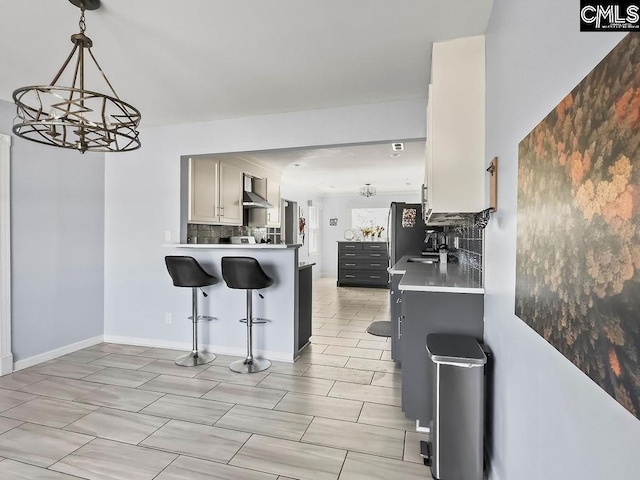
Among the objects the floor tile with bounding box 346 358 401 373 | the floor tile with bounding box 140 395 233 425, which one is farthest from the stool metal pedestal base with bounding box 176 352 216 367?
the floor tile with bounding box 346 358 401 373

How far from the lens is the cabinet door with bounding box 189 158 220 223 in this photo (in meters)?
3.97

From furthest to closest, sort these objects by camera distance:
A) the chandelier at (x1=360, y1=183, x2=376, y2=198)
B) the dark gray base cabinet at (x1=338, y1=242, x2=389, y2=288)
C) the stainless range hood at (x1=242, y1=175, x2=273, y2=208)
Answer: the dark gray base cabinet at (x1=338, y1=242, x2=389, y2=288) → the chandelier at (x1=360, y1=183, x2=376, y2=198) → the stainless range hood at (x1=242, y1=175, x2=273, y2=208)

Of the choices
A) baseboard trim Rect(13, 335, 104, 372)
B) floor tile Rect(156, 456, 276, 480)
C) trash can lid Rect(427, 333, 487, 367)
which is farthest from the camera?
baseboard trim Rect(13, 335, 104, 372)

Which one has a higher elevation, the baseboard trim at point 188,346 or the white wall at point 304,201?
the white wall at point 304,201

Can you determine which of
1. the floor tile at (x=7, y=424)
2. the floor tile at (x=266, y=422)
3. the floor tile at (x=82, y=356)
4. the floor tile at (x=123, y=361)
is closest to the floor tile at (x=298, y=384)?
the floor tile at (x=266, y=422)

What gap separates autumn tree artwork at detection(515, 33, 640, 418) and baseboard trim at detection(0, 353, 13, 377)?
4.01 metres

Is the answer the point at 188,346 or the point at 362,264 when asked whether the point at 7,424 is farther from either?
the point at 362,264

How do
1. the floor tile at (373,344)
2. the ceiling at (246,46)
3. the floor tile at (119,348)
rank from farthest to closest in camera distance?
the floor tile at (373,344), the floor tile at (119,348), the ceiling at (246,46)

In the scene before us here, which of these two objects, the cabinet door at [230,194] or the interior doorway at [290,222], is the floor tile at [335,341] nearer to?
the cabinet door at [230,194]

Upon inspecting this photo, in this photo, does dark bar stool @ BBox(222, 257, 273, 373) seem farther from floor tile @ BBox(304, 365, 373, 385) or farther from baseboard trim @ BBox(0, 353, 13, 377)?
baseboard trim @ BBox(0, 353, 13, 377)

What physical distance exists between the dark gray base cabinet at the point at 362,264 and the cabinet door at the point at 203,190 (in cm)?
458

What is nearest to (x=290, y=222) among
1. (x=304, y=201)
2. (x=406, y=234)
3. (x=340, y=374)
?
(x=304, y=201)

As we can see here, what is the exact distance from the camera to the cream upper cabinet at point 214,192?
4008 mm

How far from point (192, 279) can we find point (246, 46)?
6.81 ft
